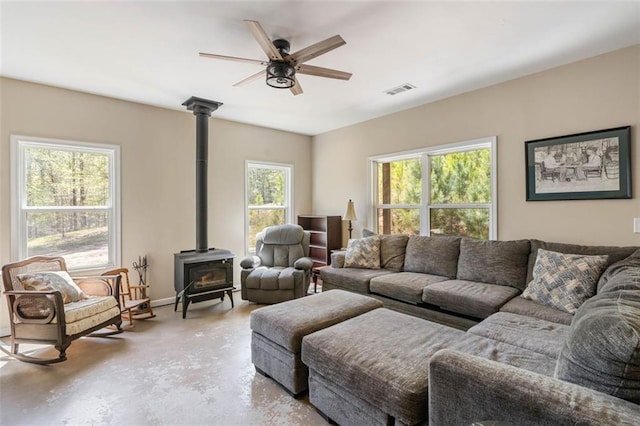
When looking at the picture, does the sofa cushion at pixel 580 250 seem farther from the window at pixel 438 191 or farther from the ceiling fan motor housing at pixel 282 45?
the ceiling fan motor housing at pixel 282 45

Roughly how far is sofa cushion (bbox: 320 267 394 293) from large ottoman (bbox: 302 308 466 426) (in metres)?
1.33

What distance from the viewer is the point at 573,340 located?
112 centimetres

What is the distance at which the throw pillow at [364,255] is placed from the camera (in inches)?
156

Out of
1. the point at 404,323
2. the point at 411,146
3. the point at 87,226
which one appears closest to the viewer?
the point at 404,323

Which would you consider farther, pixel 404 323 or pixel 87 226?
pixel 87 226

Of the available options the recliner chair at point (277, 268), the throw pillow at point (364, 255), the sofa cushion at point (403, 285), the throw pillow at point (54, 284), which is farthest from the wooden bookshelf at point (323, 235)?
the throw pillow at point (54, 284)

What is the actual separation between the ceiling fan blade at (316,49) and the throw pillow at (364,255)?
244 centimetres

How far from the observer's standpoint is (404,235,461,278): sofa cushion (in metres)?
3.42

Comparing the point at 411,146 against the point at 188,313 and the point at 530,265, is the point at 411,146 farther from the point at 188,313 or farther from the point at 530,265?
the point at 188,313

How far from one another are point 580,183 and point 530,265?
922 mm

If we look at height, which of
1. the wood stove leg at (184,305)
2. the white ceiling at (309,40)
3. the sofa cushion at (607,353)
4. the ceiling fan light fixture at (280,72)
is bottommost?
the wood stove leg at (184,305)

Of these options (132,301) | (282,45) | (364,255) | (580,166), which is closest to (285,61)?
(282,45)

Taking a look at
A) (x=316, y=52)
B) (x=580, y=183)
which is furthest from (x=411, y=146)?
(x=316, y=52)

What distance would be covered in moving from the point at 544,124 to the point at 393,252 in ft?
6.98
